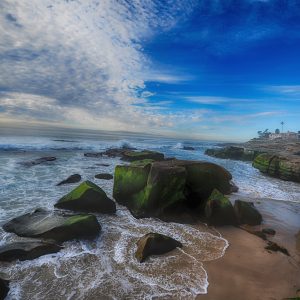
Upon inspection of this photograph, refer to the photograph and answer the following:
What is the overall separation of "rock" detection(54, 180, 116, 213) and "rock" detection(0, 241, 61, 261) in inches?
144

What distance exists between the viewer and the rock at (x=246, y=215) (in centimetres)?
1130

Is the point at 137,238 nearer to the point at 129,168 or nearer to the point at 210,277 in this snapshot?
the point at 210,277

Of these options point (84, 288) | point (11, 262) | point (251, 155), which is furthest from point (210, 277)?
point (251, 155)

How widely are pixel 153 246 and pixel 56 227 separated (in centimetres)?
344

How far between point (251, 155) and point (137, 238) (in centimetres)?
3445

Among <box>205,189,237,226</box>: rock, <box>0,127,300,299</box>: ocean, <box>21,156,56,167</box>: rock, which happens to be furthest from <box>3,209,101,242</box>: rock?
<box>21,156,56,167</box>: rock

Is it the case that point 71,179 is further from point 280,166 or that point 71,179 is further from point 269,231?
point 280,166

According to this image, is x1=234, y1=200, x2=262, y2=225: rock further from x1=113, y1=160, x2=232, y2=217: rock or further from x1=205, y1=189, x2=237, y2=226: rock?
x1=113, y1=160, x2=232, y2=217: rock

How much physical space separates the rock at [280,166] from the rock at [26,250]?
21.1m

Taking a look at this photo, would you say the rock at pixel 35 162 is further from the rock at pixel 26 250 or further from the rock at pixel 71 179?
the rock at pixel 26 250

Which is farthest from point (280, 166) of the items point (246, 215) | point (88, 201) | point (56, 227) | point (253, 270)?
point (56, 227)

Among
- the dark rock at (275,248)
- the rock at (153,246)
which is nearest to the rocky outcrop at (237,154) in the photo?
the dark rock at (275,248)

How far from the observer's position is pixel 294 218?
1235 cm

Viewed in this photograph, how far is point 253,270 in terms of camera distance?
7672 mm
